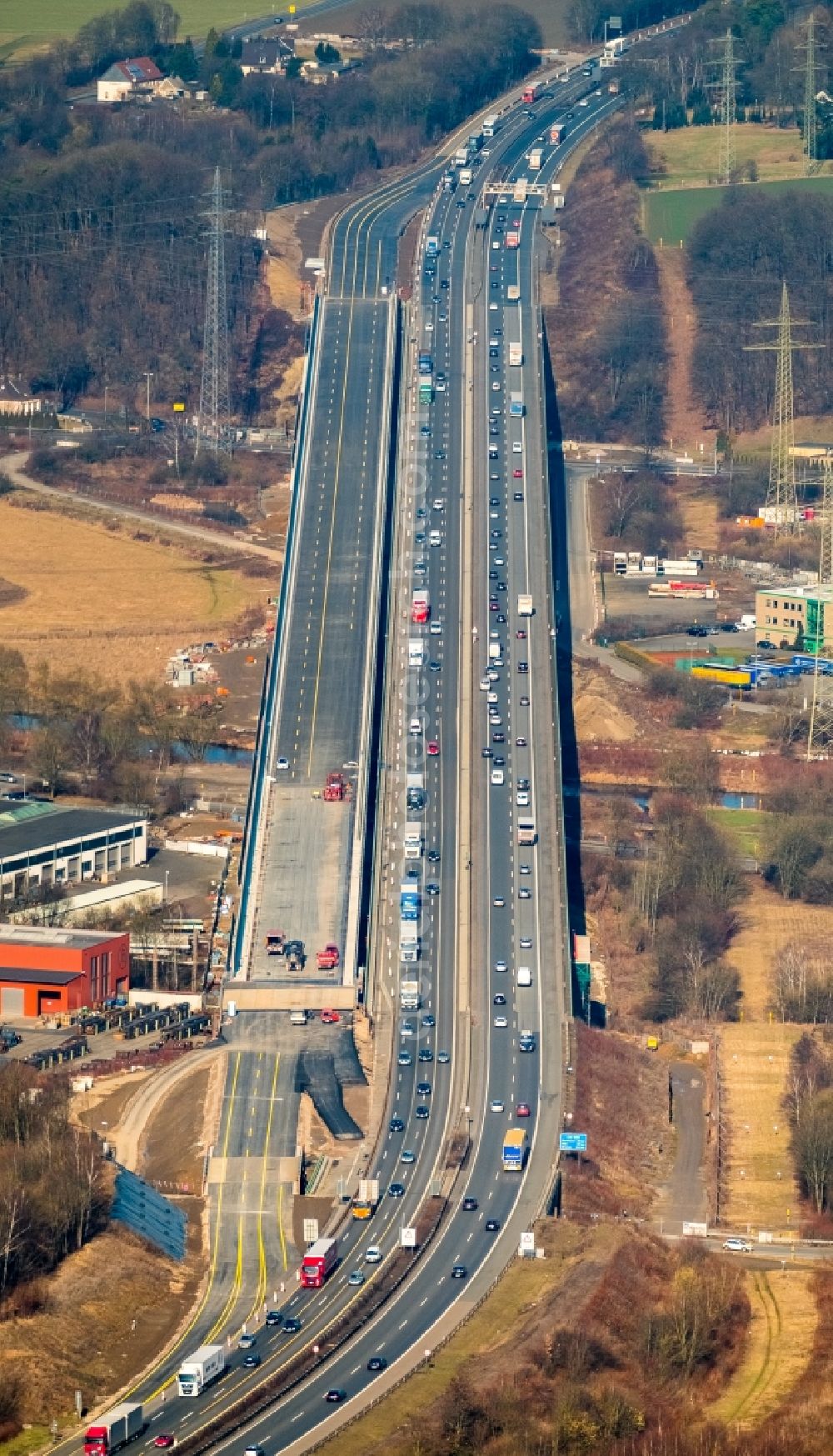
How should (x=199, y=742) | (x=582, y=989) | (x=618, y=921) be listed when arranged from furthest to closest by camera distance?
(x=199, y=742) → (x=618, y=921) → (x=582, y=989)

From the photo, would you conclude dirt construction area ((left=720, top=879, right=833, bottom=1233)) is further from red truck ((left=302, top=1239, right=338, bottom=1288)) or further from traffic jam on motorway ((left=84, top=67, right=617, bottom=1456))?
red truck ((left=302, top=1239, right=338, bottom=1288))

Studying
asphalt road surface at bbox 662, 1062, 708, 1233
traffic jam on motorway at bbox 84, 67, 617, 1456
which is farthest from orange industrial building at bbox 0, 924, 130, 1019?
asphalt road surface at bbox 662, 1062, 708, 1233

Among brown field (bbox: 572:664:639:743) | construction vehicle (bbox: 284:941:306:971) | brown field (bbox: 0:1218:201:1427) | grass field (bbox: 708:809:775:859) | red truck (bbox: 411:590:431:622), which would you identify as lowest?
brown field (bbox: 0:1218:201:1427)

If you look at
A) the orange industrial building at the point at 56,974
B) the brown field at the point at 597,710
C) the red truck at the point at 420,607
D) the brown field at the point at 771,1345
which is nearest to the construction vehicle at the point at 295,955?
the orange industrial building at the point at 56,974

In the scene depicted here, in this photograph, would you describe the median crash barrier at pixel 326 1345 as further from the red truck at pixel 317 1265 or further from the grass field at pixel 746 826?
the grass field at pixel 746 826

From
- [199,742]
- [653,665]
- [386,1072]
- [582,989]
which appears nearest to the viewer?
[386,1072]

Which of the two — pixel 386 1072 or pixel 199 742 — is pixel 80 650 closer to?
pixel 199 742

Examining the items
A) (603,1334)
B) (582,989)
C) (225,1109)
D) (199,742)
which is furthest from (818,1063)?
(199,742)
